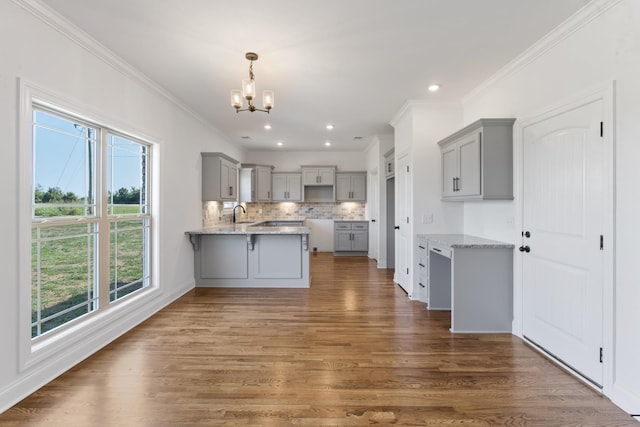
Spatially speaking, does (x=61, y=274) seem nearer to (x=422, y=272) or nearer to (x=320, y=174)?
(x=422, y=272)

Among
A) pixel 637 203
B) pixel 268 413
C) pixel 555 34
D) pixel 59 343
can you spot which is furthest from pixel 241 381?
pixel 555 34

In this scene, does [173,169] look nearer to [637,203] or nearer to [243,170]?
[243,170]

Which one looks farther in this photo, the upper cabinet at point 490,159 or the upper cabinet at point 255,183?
the upper cabinet at point 255,183

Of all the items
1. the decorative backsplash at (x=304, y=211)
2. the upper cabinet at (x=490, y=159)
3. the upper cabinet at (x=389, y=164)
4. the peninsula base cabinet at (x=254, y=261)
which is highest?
the upper cabinet at (x=389, y=164)

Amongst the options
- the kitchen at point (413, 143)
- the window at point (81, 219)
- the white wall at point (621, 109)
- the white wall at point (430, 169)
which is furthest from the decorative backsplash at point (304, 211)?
the white wall at point (621, 109)

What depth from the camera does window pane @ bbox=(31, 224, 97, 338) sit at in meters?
2.32

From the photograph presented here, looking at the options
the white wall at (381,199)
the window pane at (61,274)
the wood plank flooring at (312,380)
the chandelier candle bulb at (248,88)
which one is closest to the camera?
the wood plank flooring at (312,380)

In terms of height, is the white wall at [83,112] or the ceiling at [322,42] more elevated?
the ceiling at [322,42]

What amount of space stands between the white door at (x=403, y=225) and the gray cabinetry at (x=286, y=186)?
3.59m

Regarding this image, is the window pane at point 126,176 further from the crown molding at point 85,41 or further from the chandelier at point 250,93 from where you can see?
the chandelier at point 250,93

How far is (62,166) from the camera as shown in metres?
2.58

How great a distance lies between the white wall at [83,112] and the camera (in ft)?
6.43

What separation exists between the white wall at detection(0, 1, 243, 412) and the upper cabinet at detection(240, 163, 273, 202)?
9.00 feet

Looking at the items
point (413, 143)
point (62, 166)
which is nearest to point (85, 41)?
point (62, 166)
